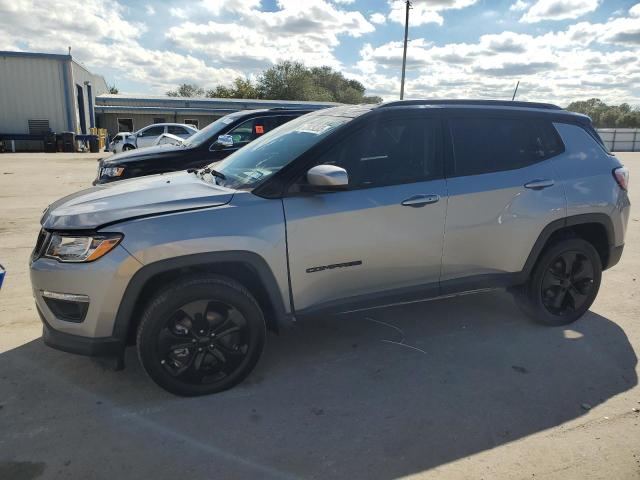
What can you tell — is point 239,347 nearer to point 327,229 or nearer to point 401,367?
point 327,229

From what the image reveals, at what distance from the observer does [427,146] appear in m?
3.57

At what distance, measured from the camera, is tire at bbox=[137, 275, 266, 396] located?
2.86 m

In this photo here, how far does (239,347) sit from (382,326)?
4.70 feet

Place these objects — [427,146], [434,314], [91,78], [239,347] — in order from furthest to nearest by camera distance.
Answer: [91,78] < [434,314] < [427,146] < [239,347]

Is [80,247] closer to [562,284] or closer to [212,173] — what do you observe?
[212,173]

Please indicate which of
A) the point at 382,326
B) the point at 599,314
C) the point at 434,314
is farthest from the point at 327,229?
the point at 599,314

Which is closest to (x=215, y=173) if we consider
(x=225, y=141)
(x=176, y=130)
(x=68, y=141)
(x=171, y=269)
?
(x=171, y=269)

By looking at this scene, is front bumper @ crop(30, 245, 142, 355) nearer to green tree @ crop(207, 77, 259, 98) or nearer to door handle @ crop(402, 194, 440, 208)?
door handle @ crop(402, 194, 440, 208)

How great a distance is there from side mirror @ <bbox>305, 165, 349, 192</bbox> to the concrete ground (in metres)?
1.30

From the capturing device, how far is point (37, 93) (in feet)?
98.9

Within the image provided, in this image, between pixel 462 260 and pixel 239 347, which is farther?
pixel 462 260

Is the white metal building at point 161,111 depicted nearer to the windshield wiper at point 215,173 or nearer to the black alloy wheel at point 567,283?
the windshield wiper at point 215,173

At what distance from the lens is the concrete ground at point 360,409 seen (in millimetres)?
2496

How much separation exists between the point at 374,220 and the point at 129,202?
5.09ft
